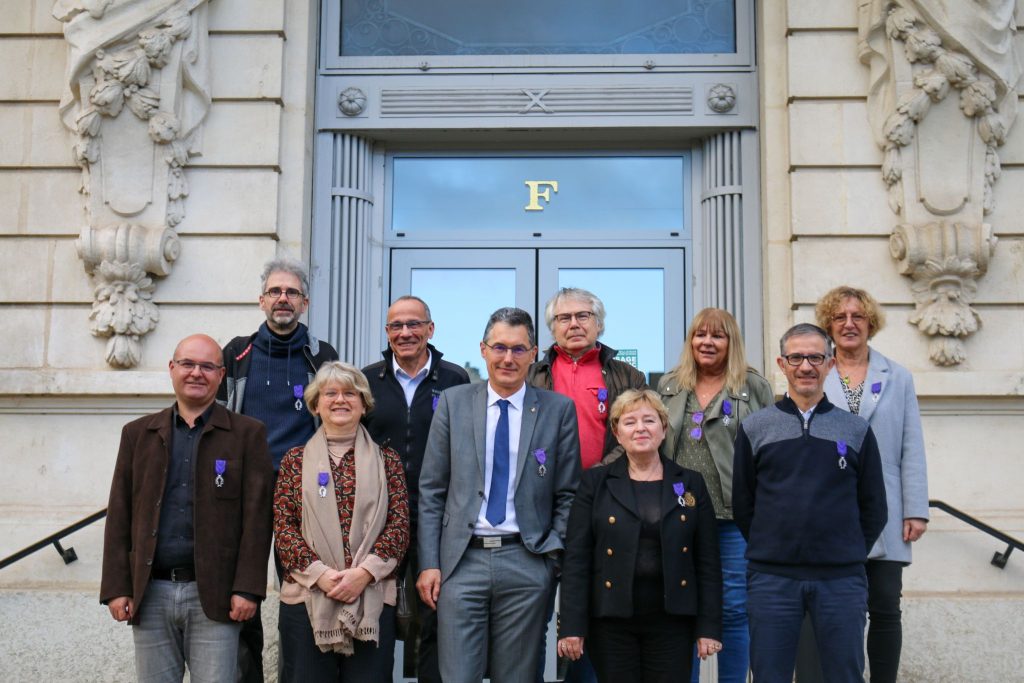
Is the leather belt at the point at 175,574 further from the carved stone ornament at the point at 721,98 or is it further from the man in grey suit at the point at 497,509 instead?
the carved stone ornament at the point at 721,98

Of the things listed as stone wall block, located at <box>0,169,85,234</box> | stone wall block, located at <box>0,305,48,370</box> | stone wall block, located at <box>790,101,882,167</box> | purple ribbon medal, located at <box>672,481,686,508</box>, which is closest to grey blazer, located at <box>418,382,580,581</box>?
purple ribbon medal, located at <box>672,481,686,508</box>

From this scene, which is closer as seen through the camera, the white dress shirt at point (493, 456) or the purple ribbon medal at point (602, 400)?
the white dress shirt at point (493, 456)

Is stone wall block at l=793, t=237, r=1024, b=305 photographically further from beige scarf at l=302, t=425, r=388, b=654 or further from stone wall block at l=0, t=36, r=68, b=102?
stone wall block at l=0, t=36, r=68, b=102

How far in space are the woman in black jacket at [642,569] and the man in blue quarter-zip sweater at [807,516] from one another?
201 mm

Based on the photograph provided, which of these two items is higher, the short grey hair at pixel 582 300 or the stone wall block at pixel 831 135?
the stone wall block at pixel 831 135

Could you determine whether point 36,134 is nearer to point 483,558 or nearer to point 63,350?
point 63,350

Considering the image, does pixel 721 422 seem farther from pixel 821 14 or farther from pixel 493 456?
pixel 821 14

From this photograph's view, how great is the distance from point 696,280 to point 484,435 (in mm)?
3541

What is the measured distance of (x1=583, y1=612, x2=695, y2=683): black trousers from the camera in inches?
184

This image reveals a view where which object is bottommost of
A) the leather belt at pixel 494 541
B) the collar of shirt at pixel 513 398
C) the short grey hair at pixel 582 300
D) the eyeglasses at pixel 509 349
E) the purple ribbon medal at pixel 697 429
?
the leather belt at pixel 494 541

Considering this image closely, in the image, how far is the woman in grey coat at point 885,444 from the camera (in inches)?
207

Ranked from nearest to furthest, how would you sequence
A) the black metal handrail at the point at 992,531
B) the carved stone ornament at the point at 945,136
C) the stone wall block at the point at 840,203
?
the black metal handrail at the point at 992,531 → the carved stone ornament at the point at 945,136 → the stone wall block at the point at 840,203

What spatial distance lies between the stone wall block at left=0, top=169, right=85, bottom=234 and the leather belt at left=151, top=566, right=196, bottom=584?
373cm

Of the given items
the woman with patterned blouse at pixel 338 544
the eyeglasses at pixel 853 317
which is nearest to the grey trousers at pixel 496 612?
the woman with patterned blouse at pixel 338 544
